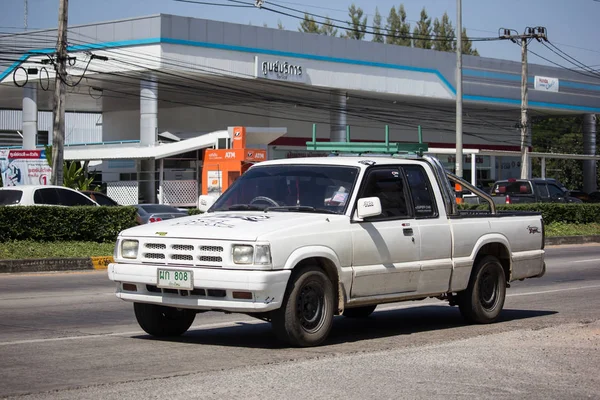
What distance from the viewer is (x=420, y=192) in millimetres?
10055

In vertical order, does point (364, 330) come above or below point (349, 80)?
below

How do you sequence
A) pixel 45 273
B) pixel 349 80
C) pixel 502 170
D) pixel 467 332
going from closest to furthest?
pixel 467 332 < pixel 45 273 < pixel 349 80 < pixel 502 170

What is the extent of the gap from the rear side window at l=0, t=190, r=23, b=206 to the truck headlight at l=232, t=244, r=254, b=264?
16374 mm

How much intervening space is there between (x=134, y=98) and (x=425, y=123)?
20980 mm

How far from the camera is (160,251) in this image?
846 cm

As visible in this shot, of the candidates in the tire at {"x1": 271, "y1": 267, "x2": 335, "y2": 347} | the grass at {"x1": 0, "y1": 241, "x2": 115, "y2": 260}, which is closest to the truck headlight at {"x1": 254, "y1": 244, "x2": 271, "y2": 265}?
the tire at {"x1": 271, "y1": 267, "x2": 335, "y2": 347}

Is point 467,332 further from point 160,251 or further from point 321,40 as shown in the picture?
point 321,40

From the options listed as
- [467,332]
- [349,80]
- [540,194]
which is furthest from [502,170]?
[467,332]

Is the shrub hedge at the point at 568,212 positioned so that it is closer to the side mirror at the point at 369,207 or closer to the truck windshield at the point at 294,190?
the truck windshield at the point at 294,190

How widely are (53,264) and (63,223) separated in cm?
257

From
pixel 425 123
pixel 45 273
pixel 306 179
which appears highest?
pixel 425 123

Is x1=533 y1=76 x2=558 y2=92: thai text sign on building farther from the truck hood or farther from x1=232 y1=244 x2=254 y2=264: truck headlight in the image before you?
x1=232 y1=244 x2=254 y2=264: truck headlight

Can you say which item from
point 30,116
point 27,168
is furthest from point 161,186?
point 30,116

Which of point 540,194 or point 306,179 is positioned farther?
point 540,194
